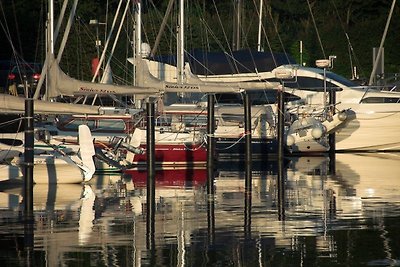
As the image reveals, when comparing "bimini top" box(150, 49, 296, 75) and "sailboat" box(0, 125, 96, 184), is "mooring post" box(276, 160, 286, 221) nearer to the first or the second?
"sailboat" box(0, 125, 96, 184)

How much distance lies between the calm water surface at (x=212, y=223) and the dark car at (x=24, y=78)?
7.22 m

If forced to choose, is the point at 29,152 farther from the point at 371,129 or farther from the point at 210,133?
the point at 371,129

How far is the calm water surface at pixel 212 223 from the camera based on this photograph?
19922 mm

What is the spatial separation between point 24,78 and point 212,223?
16.1 meters

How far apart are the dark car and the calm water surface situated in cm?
722

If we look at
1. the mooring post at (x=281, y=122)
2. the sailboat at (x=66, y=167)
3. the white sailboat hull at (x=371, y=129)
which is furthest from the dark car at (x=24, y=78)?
the white sailboat hull at (x=371, y=129)

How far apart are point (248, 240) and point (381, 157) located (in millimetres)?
22198

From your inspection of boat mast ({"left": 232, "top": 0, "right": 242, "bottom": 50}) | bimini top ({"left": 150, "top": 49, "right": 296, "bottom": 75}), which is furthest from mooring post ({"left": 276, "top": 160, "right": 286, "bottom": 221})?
boat mast ({"left": 232, "top": 0, "right": 242, "bottom": 50})

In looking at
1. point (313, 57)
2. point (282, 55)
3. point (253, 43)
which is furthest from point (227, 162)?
point (313, 57)

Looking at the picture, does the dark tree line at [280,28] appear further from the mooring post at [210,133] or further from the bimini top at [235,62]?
the mooring post at [210,133]

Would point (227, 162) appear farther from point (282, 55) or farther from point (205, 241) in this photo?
point (205, 241)

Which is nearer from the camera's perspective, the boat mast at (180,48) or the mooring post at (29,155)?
the mooring post at (29,155)

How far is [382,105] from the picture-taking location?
147ft

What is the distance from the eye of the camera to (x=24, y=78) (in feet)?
127
